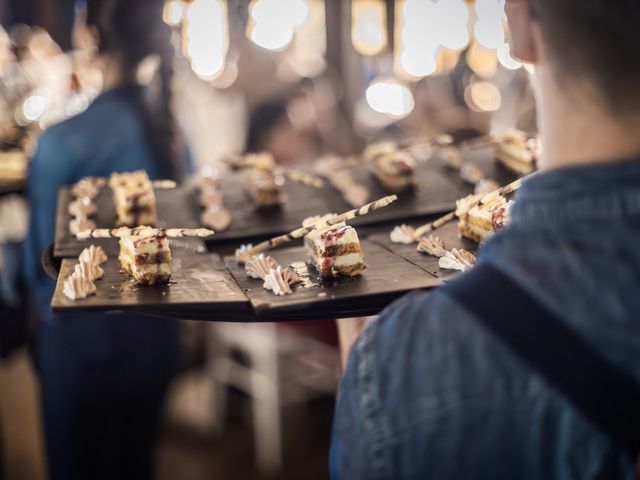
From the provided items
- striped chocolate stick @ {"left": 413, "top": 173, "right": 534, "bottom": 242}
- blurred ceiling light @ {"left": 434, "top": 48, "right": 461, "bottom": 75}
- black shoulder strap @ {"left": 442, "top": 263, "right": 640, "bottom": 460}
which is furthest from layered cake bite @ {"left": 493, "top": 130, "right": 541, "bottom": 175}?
blurred ceiling light @ {"left": 434, "top": 48, "right": 461, "bottom": 75}

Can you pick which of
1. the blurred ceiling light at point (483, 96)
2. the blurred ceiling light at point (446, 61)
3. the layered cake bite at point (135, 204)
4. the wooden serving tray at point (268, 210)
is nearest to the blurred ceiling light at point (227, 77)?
the blurred ceiling light at point (446, 61)

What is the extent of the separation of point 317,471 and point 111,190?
2.81 metres

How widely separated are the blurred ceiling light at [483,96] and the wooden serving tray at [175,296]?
847 cm

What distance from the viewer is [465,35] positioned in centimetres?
645

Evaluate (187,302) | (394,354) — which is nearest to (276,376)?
(187,302)

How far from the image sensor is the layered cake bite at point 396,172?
3154 millimetres

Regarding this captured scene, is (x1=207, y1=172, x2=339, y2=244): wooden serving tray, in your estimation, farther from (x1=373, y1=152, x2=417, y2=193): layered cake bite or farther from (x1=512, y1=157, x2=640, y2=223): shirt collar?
(x1=512, y1=157, x2=640, y2=223): shirt collar

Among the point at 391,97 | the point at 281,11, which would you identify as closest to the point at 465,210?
the point at 281,11

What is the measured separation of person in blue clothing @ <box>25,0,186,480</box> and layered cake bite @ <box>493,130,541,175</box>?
1.80m

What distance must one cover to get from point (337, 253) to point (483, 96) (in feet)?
28.6

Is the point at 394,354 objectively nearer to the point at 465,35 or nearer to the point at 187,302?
the point at 187,302

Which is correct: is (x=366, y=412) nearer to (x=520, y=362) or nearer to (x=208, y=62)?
(x=520, y=362)

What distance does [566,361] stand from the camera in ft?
3.89

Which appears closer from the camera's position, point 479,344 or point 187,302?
point 479,344
